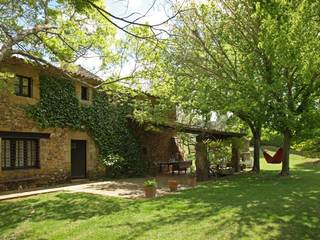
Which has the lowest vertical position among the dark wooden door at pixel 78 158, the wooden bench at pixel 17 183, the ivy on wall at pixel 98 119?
the wooden bench at pixel 17 183

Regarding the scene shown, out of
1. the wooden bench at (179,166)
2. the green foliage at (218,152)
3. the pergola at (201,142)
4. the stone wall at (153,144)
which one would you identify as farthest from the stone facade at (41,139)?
the green foliage at (218,152)

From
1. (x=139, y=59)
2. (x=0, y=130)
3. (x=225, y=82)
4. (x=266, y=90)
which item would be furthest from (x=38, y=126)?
(x=266, y=90)

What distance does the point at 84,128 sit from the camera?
728 inches

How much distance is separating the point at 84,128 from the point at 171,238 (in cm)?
1178

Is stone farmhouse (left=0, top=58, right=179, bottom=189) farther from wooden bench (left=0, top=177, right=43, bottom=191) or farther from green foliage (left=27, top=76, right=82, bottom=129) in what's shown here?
green foliage (left=27, top=76, right=82, bottom=129)

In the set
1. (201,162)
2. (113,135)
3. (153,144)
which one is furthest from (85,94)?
(201,162)

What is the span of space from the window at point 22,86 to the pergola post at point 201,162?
794 centimetres

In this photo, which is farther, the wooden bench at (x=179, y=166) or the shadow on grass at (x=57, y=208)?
the wooden bench at (x=179, y=166)

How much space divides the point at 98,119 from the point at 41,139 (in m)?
3.79

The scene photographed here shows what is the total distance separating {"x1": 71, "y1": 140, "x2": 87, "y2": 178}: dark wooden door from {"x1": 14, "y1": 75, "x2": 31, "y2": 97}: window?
3342mm

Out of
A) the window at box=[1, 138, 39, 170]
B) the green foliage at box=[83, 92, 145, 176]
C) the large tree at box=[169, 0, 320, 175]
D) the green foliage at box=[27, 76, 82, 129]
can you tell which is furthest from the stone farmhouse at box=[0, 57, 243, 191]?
the large tree at box=[169, 0, 320, 175]

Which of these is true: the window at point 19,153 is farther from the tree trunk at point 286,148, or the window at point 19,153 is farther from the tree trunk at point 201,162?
the tree trunk at point 286,148

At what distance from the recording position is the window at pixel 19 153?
593 inches

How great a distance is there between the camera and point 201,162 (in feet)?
60.1
